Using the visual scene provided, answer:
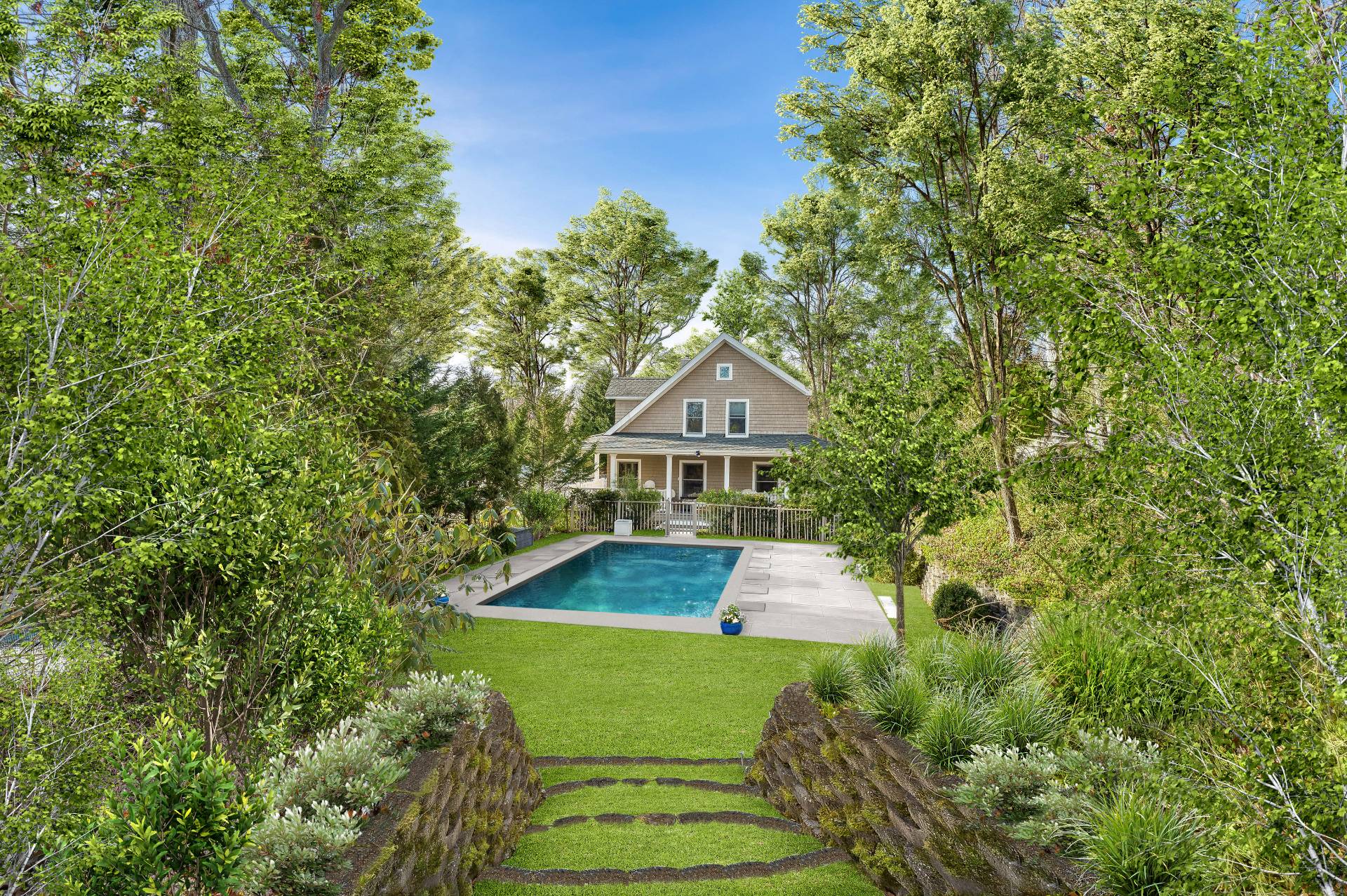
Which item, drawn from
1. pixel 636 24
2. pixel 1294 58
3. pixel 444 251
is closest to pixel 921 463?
pixel 1294 58

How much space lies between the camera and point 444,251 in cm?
3044

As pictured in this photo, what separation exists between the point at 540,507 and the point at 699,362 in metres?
10.2

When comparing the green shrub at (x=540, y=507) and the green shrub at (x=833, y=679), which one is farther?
the green shrub at (x=540, y=507)

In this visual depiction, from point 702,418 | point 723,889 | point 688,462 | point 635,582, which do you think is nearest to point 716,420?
point 702,418

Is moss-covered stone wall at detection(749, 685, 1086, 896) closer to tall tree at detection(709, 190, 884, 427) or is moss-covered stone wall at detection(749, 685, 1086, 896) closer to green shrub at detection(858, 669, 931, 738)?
green shrub at detection(858, 669, 931, 738)

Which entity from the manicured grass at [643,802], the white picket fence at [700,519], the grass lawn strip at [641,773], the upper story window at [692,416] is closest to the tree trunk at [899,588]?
the grass lawn strip at [641,773]

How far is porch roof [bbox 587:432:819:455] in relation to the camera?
26609mm

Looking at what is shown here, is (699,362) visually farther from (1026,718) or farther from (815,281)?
(1026,718)

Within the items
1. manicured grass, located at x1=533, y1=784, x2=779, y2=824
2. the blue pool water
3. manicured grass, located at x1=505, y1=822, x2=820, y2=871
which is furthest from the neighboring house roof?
manicured grass, located at x1=505, y1=822, x2=820, y2=871

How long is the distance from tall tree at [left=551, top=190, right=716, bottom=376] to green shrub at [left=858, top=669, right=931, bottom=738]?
36263 mm

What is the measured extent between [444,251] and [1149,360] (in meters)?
31.7

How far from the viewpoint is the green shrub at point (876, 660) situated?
21.1ft

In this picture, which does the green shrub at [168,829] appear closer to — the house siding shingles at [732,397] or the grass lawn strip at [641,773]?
the grass lawn strip at [641,773]

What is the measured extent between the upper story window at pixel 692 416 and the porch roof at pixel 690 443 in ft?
1.73
